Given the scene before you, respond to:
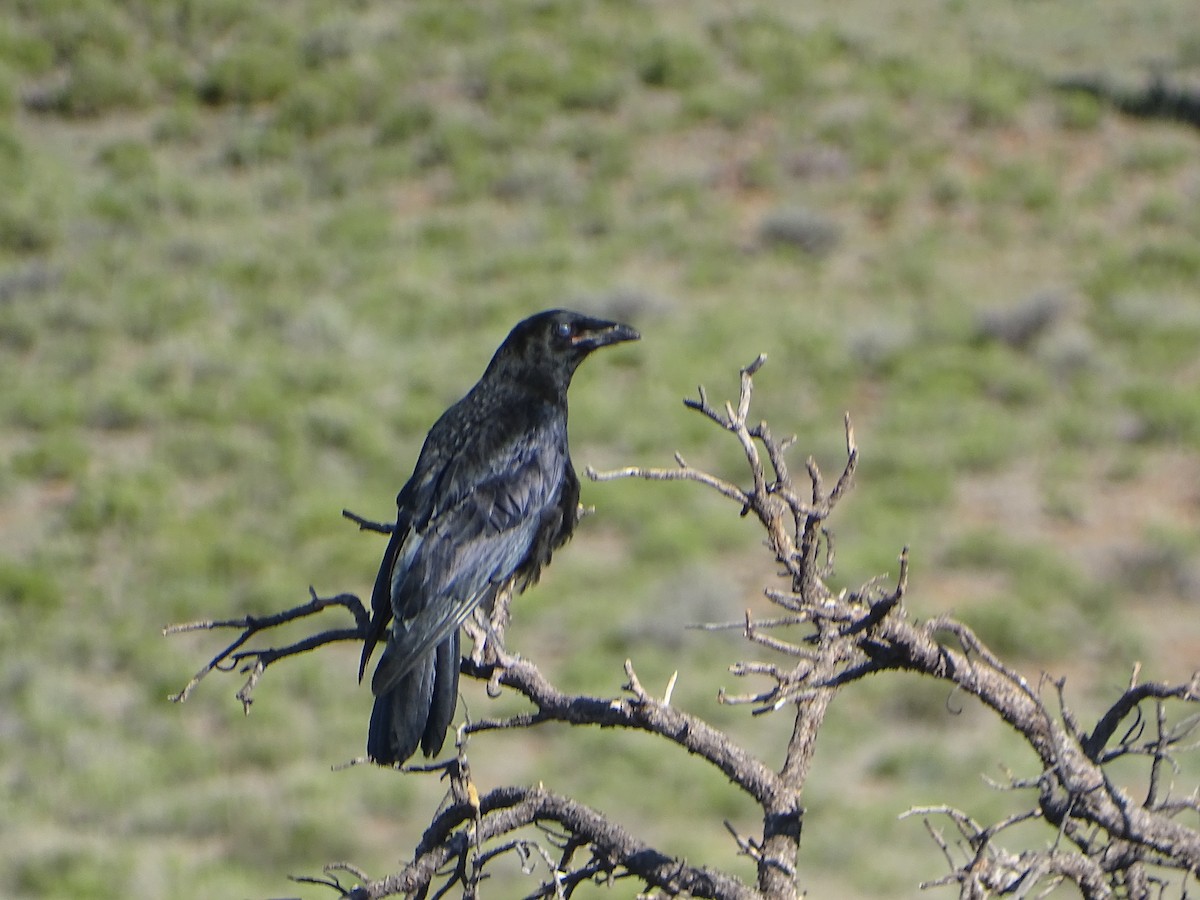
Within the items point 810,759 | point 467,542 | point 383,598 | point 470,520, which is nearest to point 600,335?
point 470,520

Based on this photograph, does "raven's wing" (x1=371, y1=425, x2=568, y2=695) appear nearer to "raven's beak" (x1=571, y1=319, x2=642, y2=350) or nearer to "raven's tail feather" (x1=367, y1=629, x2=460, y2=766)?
"raven's tail feather" (x1=367, y1=629, x2=460, y2=766)

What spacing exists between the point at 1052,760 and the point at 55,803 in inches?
378

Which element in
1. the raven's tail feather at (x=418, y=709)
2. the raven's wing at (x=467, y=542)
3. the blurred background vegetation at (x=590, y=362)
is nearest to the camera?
the raven's tail feather at (x=418, y=709)

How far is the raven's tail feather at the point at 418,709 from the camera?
5.00m

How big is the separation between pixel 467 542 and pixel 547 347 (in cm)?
130

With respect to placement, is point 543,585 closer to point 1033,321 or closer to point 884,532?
point 884,532

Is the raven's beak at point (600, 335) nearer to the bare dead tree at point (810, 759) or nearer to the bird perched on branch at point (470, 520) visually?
the bird perched on branch at point (470, 520)

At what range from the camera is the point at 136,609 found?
1484cm

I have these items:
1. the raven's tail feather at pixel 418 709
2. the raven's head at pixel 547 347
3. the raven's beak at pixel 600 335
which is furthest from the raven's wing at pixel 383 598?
the raven's beak at pixel 600 335

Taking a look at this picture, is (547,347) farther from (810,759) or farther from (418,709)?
(810,759)

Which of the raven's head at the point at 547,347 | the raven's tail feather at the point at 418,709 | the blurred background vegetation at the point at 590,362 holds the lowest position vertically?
the raven's tail feather at the point at 418,709

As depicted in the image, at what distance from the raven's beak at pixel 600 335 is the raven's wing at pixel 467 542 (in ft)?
1.33

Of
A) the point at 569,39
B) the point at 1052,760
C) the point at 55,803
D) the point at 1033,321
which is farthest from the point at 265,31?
the point at 1052,760

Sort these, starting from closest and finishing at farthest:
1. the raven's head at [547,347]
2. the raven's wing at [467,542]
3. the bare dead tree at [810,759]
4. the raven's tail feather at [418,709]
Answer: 1. the bare dead tree at [810,759]
2. the raven's tail feather at [418,709]
3. the raven's wing at [467,542]
4. the raven's head at [547,347]
